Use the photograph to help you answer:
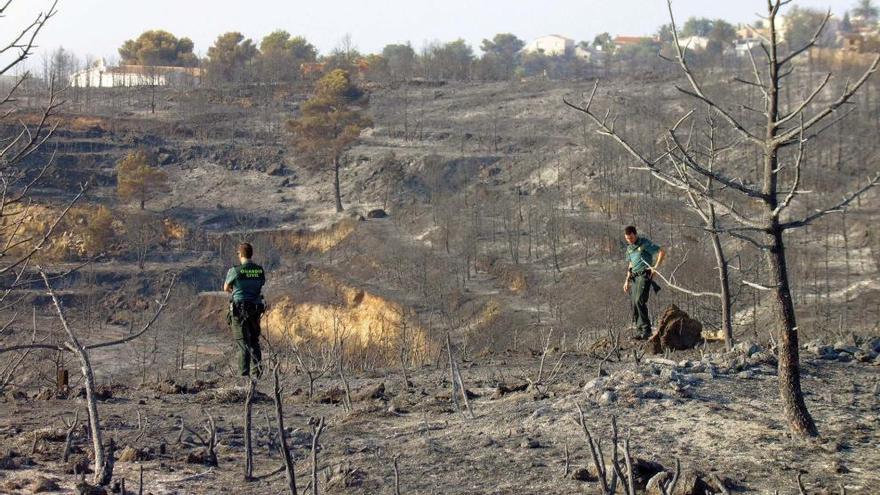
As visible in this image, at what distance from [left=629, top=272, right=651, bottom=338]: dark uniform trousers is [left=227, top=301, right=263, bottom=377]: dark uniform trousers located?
405 centimetres

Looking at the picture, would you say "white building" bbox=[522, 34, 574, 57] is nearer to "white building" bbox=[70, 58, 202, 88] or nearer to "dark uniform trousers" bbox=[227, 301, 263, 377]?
"white building" bbox=[70, 58, 202, 88]

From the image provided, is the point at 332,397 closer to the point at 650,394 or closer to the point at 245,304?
the point at 245,304

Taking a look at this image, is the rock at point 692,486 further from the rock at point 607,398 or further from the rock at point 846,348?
the rock at point 846,348

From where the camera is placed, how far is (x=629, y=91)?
203ft

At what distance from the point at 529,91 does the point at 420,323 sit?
34.6 meters

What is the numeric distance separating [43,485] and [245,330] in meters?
3.28

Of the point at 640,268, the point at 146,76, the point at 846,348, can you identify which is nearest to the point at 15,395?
the point at 640,268

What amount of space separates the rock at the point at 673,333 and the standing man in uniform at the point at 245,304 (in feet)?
15.0

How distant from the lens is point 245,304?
33.2 feet

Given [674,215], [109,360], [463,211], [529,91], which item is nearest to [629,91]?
[529,91]

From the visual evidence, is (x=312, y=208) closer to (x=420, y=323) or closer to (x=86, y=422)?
(x=420, y=323)

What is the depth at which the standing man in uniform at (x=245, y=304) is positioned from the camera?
33.2 ft

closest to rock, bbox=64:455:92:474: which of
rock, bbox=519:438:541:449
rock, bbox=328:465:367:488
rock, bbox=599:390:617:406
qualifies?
rock, bbox=328:465:367:488

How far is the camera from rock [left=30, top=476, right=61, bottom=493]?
7159mm
